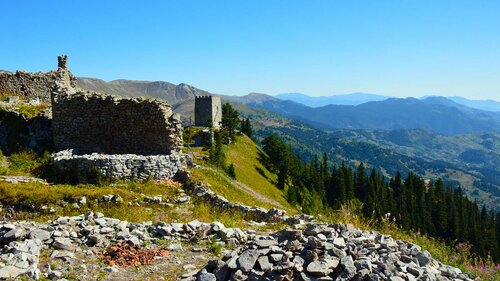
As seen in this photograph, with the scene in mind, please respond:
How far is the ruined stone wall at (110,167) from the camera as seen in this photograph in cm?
2450

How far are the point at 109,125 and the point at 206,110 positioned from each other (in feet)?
278

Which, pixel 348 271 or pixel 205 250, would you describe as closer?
pixel 348 271

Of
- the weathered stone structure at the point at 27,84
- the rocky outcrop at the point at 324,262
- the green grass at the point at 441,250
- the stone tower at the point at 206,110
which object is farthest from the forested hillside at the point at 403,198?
the rocky outcrop at the point at 324,262

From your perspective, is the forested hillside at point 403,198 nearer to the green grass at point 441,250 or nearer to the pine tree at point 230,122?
the pine tree at point 230,122

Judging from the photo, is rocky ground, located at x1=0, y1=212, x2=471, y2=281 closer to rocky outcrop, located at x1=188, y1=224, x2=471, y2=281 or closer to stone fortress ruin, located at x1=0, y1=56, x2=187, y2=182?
rocky outcrop, located at x1=188, y1=224, x2=471, y2=281

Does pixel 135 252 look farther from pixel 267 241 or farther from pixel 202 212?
pixel 202 212

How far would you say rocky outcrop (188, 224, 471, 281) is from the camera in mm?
10734

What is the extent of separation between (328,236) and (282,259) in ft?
7.25

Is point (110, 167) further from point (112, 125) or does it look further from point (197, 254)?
point (197, 254)

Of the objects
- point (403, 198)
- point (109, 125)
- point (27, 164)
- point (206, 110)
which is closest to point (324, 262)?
point (109, 125)

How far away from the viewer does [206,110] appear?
114 m

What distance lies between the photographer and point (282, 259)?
11.4 m

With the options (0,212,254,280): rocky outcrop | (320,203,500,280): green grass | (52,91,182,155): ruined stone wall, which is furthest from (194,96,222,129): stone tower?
(0,212,254,280): rocky outcrop

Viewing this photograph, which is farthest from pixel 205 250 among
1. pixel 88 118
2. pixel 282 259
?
pixel 88 118
